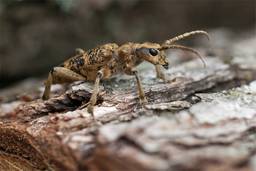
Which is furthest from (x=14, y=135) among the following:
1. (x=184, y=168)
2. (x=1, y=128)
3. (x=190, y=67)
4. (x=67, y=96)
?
(x=190, y=67)

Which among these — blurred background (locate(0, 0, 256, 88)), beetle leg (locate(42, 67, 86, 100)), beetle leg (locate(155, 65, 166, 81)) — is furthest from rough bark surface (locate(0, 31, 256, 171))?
blurred background (locate(0, 0, 256, 88))

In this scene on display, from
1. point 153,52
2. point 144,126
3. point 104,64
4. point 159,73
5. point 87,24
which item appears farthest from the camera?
point 87,24

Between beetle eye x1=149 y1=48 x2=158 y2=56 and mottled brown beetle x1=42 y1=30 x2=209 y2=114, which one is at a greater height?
beetle eye x1=149 y1=48 x2=158 y2=56

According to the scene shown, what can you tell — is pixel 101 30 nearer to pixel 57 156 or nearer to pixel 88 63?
pixel 88 63

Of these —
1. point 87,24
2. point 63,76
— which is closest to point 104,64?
point 63,76

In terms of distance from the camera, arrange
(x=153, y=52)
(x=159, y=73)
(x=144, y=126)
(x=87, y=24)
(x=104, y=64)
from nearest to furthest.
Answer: (x=144, y=126)
(x=153, y=52)
(x=159, y=73)
(x=104, y=64)
(x=87, y=24)

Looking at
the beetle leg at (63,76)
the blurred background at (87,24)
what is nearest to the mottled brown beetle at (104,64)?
the beetle leg at (63,76)

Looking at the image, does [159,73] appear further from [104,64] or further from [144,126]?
[144,126]

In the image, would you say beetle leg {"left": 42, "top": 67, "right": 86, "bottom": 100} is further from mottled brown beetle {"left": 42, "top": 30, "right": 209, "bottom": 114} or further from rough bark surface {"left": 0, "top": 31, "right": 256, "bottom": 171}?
rough bark surface {"left": 0, "top": 31, "right": 256, "bottom": 171}
